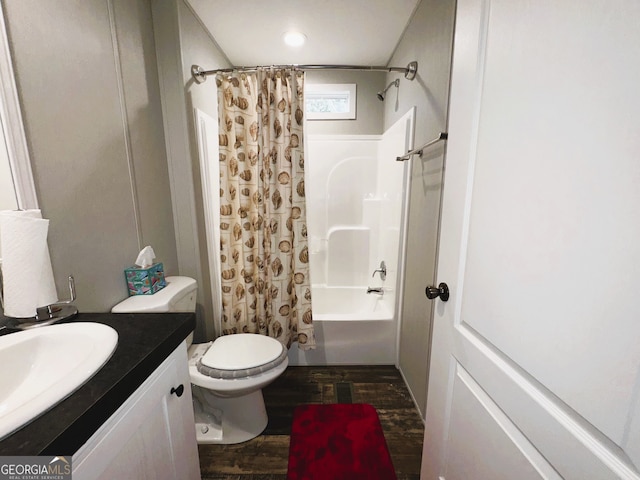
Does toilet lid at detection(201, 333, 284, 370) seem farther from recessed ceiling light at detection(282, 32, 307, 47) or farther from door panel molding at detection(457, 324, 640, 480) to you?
recessed ceiling light at detection(282, 32, 307, 47)

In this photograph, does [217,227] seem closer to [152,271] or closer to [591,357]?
[152,271]

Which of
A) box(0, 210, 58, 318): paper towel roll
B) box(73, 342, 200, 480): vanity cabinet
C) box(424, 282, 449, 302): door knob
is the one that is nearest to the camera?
box(73, 342, 200, 480): vanity cabinet

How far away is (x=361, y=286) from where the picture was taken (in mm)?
2598

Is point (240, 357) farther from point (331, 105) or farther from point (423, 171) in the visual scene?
point (331, 105)

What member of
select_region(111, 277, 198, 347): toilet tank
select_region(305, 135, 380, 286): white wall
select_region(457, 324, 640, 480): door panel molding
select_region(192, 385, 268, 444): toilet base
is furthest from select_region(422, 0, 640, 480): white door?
select_region(305, 135, 380, 286): white wall

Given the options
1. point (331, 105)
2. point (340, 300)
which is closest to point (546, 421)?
point (340, 300)

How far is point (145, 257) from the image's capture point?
1220mm

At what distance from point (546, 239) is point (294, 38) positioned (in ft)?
6.79

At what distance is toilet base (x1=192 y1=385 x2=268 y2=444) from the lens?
1.39 meters

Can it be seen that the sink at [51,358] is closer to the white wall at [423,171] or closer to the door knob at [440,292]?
the door knob at [440,292]

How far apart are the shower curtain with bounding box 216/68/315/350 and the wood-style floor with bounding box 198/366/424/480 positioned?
30 centimetres

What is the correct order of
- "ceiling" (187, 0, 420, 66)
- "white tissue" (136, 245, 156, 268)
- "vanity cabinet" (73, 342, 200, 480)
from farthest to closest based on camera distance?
"ceiling" (187, 0, 420, 66), "white tissue" (136, 245, 156, 268), "vanity cabinet" (73, 342, 200, 480)

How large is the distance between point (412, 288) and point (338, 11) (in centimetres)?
182

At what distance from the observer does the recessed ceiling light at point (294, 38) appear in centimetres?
178
